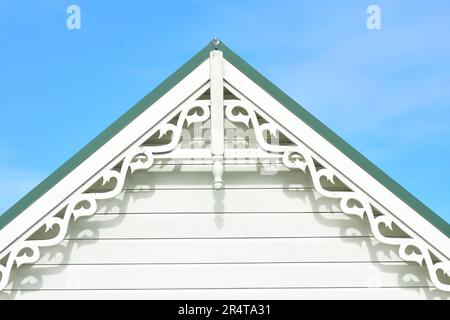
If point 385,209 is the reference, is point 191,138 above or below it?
above

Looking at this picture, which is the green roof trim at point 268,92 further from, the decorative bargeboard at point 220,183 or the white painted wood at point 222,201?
the white painted wood at point 222,201

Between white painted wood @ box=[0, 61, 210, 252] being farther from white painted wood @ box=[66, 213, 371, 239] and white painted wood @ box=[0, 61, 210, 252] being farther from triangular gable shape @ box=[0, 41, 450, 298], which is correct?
white painted wood @ box=[66, 213, 371, 239]

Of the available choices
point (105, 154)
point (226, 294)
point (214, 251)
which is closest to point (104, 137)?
point (105, 154)

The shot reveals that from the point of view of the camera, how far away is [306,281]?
6.80 meters

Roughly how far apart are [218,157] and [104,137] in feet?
3.57

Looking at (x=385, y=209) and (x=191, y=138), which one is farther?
(x=191, y=138)

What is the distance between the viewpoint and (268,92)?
21.6 ft

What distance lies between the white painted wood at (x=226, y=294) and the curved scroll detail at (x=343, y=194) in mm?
369

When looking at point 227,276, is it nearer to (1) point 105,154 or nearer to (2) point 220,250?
(2) point 220,250

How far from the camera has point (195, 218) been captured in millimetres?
6875

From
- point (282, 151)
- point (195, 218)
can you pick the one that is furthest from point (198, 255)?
point (282, 151)

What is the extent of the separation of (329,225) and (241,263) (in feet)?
3.08
